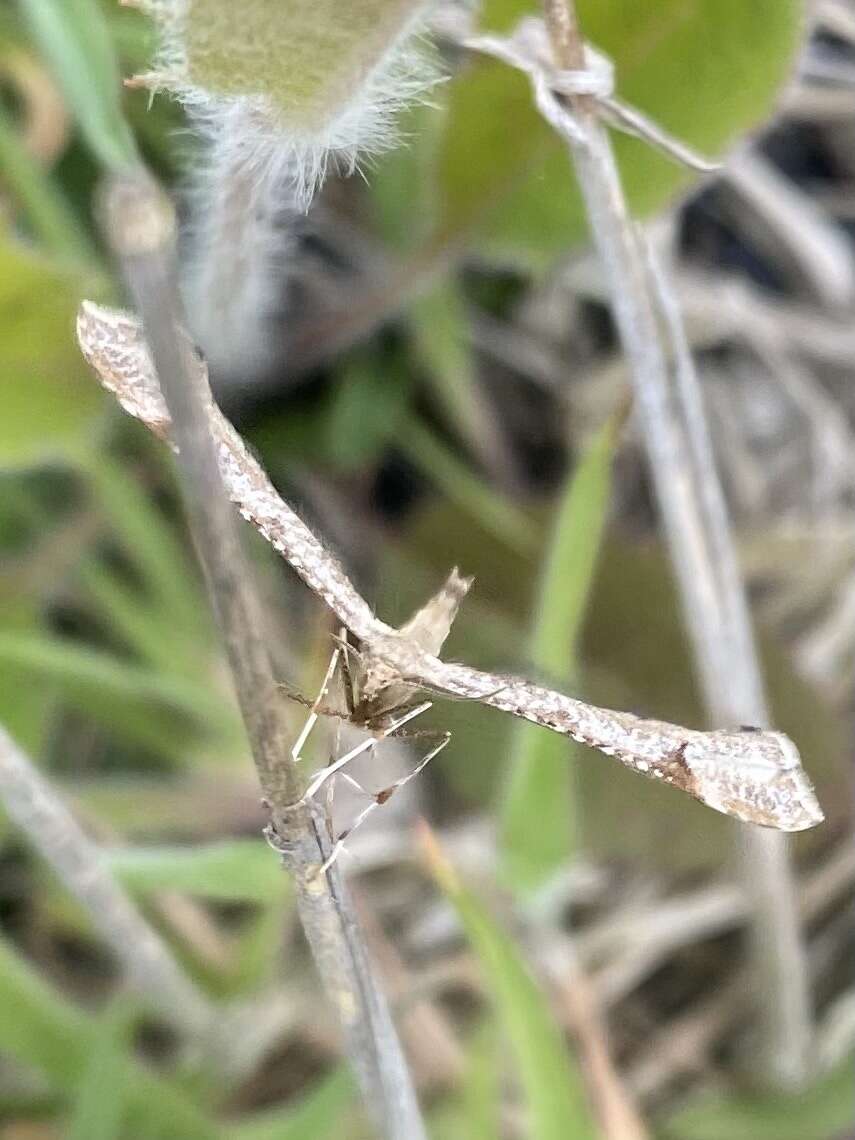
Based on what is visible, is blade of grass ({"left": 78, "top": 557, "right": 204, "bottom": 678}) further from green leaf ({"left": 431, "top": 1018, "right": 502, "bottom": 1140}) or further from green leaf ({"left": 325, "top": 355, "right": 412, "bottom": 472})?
green leaf ({"left": 431, "top": 1018, "right": 502, "bottom": 1140})

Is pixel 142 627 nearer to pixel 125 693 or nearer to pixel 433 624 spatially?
pixel 125 693

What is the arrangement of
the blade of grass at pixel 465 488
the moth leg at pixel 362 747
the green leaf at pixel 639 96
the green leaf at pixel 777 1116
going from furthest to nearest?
the blade of grass at pixel 465 488, the green leaf at pixel 777 1116, the green leaf at pixel 639 96, the moth leg at pixel 362 747

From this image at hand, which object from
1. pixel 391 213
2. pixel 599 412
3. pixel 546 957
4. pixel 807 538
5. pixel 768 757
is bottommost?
pixel 768 757

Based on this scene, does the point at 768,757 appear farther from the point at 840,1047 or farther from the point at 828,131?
the point at 828,131

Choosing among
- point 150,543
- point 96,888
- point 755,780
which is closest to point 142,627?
point 150,543

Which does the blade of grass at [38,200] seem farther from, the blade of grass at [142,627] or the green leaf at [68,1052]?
the green leaf at [68,1052]

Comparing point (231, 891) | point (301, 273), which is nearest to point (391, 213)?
point (301, 273)

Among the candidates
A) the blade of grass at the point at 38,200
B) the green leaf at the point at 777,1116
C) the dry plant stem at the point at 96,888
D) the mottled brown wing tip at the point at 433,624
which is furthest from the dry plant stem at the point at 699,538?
the blade of grass at the point at 38,200
